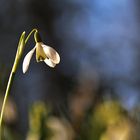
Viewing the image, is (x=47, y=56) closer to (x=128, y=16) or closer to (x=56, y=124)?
(x=56, y=124)

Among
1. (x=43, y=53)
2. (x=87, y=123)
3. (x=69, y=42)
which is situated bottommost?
(x=43, y=53)

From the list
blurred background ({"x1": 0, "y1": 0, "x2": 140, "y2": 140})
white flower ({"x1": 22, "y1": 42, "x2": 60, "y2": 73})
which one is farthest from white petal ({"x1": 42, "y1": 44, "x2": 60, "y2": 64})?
blurred background ({"x1": 0, "y1": 0, "x2": 140, "y2": 140})

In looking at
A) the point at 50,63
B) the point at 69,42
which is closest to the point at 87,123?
the point at 50,63

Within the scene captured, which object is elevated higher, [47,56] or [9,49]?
[9,49]

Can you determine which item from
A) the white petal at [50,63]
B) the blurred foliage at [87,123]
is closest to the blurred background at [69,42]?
the blurred foliage at [87,123]

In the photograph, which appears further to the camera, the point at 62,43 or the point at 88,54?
the point at 62,43

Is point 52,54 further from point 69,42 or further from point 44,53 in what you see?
point 69,42

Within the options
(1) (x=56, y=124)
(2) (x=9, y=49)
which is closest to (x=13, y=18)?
(2) (x=9, y=49)

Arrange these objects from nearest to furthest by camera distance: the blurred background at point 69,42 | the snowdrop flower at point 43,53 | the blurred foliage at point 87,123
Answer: the snowdrop flower at point 43,53, the blurred foliage at point 87,123, the blurred background at point 69,42

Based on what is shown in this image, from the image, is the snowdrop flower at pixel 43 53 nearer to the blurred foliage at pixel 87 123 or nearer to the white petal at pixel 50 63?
the white petal at pixel 50 63

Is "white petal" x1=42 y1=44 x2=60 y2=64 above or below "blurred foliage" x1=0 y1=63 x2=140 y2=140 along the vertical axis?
below

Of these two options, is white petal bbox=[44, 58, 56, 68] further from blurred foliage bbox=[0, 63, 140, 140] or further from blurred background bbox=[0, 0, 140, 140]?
blurred background bbox=[0, 0, 140, 140]
